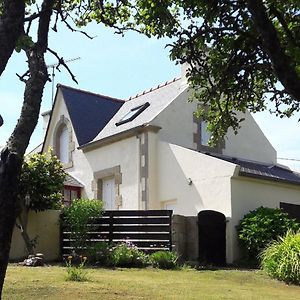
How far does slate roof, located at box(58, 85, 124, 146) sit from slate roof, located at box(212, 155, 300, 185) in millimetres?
6779

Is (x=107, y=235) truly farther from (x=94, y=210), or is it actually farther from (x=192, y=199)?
(x=192, y=199)

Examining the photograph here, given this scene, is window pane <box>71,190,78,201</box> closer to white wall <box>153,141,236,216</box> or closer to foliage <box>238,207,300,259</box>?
white wall <box>153,141,236,216</box>

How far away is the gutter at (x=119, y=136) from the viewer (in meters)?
22.6

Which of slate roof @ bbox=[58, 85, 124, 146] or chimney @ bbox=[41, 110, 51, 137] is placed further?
chimney @ bbox=[41, 110, 51, 137]

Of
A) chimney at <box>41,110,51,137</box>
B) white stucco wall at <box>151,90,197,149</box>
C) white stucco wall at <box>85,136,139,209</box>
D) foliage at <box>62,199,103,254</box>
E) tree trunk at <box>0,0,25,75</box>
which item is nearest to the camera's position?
tree trunk at <box>0,0,25,75</box>

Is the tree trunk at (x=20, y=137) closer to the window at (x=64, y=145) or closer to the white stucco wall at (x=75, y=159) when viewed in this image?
the white stucco wall at (x=75, y=159)

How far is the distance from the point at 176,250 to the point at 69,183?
9.22m

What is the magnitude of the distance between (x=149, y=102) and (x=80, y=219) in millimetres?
9682

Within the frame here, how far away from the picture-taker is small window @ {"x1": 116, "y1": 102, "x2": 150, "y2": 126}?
81.8 feet

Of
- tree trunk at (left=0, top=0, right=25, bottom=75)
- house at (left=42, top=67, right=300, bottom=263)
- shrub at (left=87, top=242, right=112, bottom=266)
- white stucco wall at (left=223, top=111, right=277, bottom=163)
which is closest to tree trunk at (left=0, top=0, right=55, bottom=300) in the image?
tree trunk at (left=0, top=0, right=25, bottom=75)

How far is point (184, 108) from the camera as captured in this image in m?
24.2

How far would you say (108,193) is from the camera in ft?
82.1

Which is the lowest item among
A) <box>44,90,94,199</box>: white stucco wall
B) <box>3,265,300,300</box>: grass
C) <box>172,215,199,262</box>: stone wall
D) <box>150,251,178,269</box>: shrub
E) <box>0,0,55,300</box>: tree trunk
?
<box>3,265,300,300</box>: grass

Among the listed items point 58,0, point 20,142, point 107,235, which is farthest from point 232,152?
point 20,142
